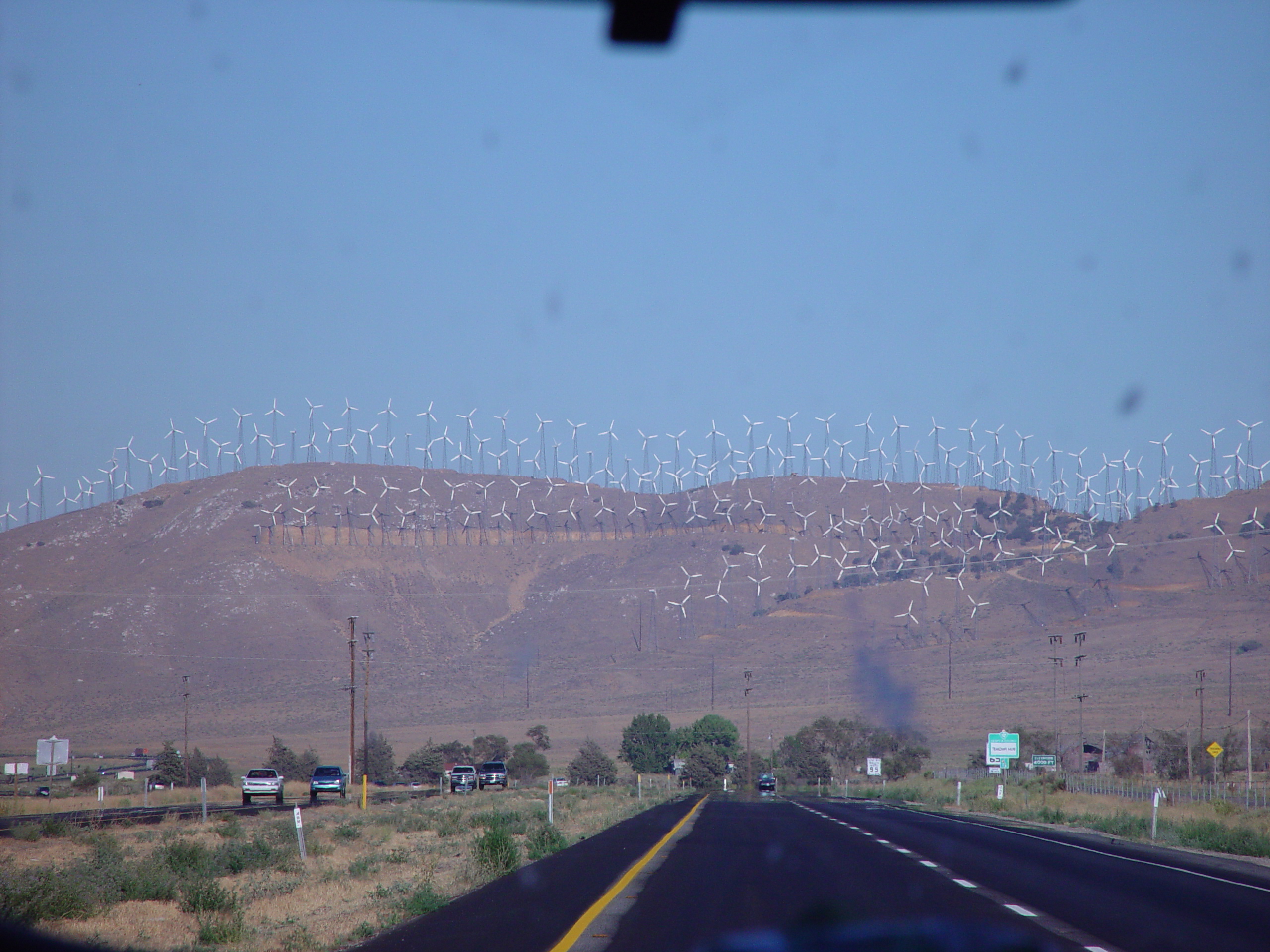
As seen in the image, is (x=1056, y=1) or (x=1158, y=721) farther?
(x=1158, y=721)

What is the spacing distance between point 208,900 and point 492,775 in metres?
47.8

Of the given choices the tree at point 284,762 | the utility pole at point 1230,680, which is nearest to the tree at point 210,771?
the tree at point 284,762

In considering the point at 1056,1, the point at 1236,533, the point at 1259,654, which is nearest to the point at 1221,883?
the point at 1056,1

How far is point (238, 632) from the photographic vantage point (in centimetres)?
11756

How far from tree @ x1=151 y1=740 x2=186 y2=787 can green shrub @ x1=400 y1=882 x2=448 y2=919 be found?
55659 mm

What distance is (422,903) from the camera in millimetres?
14242

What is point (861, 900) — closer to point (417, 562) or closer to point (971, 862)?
point (971, 862)

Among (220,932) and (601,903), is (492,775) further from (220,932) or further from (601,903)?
(220,932)

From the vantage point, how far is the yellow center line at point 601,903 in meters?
11.3

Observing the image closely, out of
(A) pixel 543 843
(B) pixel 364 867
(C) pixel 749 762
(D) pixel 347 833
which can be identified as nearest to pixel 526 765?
(C) pixel 749 762

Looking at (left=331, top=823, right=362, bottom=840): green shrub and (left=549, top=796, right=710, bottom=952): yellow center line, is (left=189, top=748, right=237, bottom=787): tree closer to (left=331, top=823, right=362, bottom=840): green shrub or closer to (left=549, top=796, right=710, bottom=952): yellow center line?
(left=331, top=823, right=362, bottom=840): green shrub

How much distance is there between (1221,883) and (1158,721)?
7541cm

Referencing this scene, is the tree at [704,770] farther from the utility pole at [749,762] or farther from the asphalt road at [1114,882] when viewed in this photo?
the asphalt road at [1114,882]

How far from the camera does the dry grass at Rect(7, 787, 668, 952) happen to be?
1273 cm
